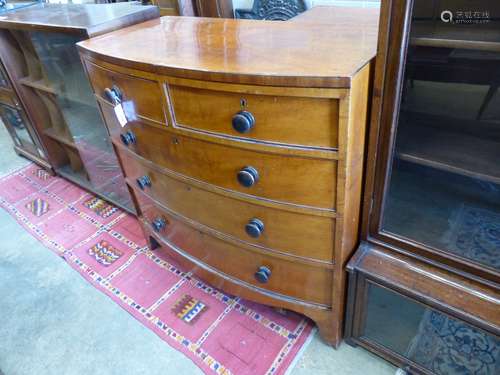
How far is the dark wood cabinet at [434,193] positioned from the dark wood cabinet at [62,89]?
1056 mm

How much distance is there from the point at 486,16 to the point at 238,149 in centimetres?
57

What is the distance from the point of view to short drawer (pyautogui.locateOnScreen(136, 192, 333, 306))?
1.08 m

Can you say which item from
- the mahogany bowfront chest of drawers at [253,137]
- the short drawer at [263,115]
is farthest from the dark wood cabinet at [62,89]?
the short drawer at [263,115]

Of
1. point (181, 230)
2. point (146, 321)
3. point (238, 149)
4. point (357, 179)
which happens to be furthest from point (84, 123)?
point (357, 179)

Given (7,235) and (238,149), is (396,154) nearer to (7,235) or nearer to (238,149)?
(238,149)

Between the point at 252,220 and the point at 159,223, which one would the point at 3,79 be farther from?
the point at 252,220

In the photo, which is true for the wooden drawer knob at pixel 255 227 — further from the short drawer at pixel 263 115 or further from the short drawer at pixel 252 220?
the short drawer at pixel 263 115

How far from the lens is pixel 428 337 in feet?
3.43

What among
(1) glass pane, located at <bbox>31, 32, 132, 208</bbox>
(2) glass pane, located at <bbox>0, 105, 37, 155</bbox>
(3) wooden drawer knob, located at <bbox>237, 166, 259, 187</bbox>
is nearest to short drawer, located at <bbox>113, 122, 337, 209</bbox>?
(3) wooden drawer knob, located at <bbox>237, 166, 259, 187</bbox>

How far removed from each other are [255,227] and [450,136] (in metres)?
0.53

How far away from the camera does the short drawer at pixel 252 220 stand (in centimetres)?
96
